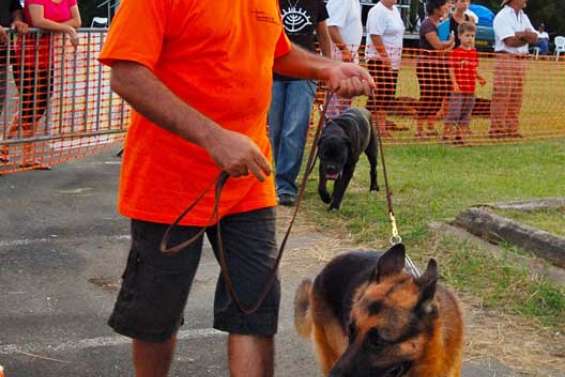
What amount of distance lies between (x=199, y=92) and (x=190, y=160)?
0.24 meters

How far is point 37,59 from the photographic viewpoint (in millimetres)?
9023

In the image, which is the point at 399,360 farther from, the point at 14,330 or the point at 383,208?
the point at 383,208

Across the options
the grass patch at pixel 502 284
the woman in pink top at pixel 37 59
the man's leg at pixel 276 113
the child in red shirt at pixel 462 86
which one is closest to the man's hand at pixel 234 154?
the grass patch at pixel 502 284

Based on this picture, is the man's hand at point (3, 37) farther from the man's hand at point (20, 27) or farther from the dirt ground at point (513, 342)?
the dirt ground at point (513, 342)

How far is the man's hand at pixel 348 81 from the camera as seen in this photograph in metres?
3.41

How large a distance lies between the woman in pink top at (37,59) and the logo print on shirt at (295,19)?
2335 mm

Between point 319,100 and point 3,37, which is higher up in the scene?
point 3,37

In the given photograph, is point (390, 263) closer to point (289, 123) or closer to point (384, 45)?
point (289, 123)

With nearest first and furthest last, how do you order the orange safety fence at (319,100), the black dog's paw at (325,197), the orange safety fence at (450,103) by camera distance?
the black dog's paw at (325,197) < the orange safety fence at (319,100) < the orange safety fence at (450,103)

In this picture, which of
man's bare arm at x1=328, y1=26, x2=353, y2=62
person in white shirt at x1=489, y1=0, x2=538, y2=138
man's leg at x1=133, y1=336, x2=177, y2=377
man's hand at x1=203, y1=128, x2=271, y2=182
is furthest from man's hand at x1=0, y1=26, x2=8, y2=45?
person in white shirt at x1=489, y1=0, x2=538, y2=138

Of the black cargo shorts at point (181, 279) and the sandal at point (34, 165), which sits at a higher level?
the black cargo shorts at point (181, 279)

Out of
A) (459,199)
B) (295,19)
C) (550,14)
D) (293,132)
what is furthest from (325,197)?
(550,14)

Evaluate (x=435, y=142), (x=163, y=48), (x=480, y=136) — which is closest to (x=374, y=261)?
(x=163, y=48)

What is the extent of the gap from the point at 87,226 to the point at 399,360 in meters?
4.39
